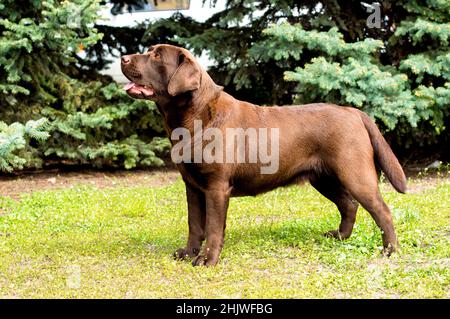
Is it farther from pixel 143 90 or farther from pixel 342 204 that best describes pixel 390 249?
pixel 143 90

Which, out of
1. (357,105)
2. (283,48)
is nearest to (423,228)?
(357,105)

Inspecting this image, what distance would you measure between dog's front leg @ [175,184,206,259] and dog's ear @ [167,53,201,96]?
848 millimetres

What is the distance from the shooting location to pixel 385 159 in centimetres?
540

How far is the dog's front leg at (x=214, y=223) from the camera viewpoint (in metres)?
5.00

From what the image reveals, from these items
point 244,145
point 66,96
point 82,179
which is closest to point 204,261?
point 244,145

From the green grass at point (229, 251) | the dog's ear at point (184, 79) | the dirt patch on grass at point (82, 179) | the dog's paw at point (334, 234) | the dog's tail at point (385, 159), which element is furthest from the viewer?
the dirt patch on grass at point (82, 179)

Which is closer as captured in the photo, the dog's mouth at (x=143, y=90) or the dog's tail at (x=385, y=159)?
the dog's mouth at (x=143, y=90)

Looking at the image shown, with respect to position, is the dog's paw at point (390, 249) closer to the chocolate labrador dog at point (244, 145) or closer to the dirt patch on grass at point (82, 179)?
the chocolate labrador dog at point (244, 145)

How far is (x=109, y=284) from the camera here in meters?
4.54

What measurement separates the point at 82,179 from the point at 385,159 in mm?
5659

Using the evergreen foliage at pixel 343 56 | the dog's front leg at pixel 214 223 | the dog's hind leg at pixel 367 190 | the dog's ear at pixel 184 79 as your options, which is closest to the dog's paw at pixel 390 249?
the dog's hind leg at pixel 367 190

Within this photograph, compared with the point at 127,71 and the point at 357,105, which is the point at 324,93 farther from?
the point at 127,71

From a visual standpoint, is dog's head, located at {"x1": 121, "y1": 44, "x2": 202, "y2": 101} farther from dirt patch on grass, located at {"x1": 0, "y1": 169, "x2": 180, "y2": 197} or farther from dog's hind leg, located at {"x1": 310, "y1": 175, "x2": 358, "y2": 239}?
dirt patch on grass, located at {"x1": 0, "y1": 169, "x2": 180, "y2": 197}
